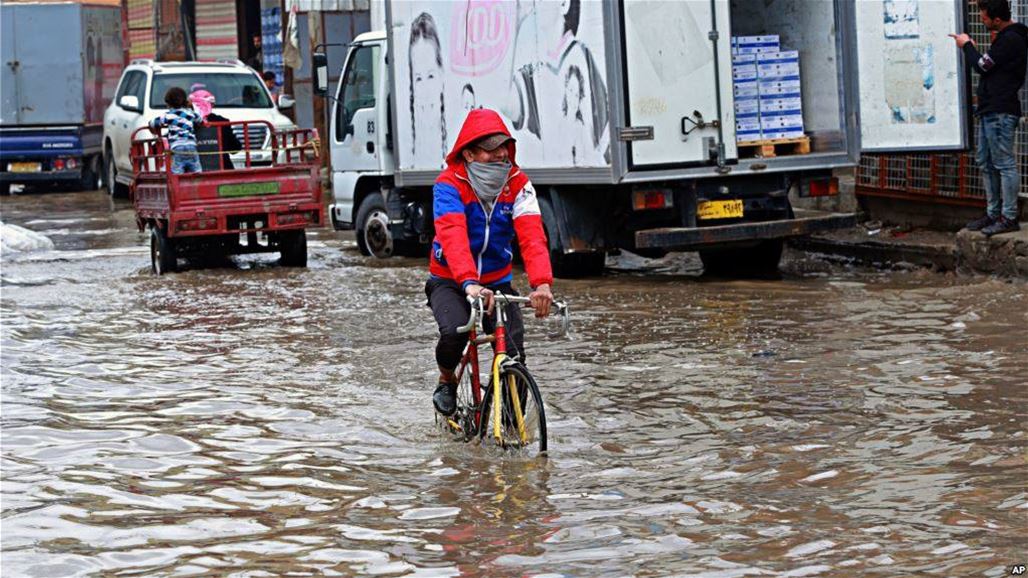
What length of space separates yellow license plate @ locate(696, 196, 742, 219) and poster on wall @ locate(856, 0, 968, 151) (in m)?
1.34

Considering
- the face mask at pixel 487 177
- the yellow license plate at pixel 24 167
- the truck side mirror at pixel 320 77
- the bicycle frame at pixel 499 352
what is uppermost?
the truck side mirror at pixel 320 77

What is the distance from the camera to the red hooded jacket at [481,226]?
24.9 feet

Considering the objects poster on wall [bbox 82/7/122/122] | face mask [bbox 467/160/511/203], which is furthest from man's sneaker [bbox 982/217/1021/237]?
poster on wall [bbox 82/7/122/122]

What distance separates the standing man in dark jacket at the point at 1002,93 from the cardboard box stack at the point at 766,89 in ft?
5.18

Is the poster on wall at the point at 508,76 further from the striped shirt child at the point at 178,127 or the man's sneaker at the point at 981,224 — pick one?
the man's sneaker at the point at 981,224

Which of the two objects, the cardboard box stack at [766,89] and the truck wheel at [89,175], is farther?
the truck wheel at [89,175]

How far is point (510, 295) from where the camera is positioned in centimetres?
780

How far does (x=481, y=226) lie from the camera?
309 inches

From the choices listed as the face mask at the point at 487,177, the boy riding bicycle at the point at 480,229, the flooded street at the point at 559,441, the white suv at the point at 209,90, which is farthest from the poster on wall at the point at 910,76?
the white suv at the point at 209,90

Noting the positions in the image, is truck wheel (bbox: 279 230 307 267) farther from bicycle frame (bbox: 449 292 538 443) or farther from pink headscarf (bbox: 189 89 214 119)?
bicycle frame (bbox: 449 292 538 443)

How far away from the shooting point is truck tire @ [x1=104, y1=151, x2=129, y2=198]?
2805cm

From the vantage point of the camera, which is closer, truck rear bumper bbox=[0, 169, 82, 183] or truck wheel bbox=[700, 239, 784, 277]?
truck wheel bbox=[700, 239, 784, 277]

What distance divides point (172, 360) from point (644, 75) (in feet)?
15.8

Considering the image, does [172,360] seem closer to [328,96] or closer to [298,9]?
[328,96]
